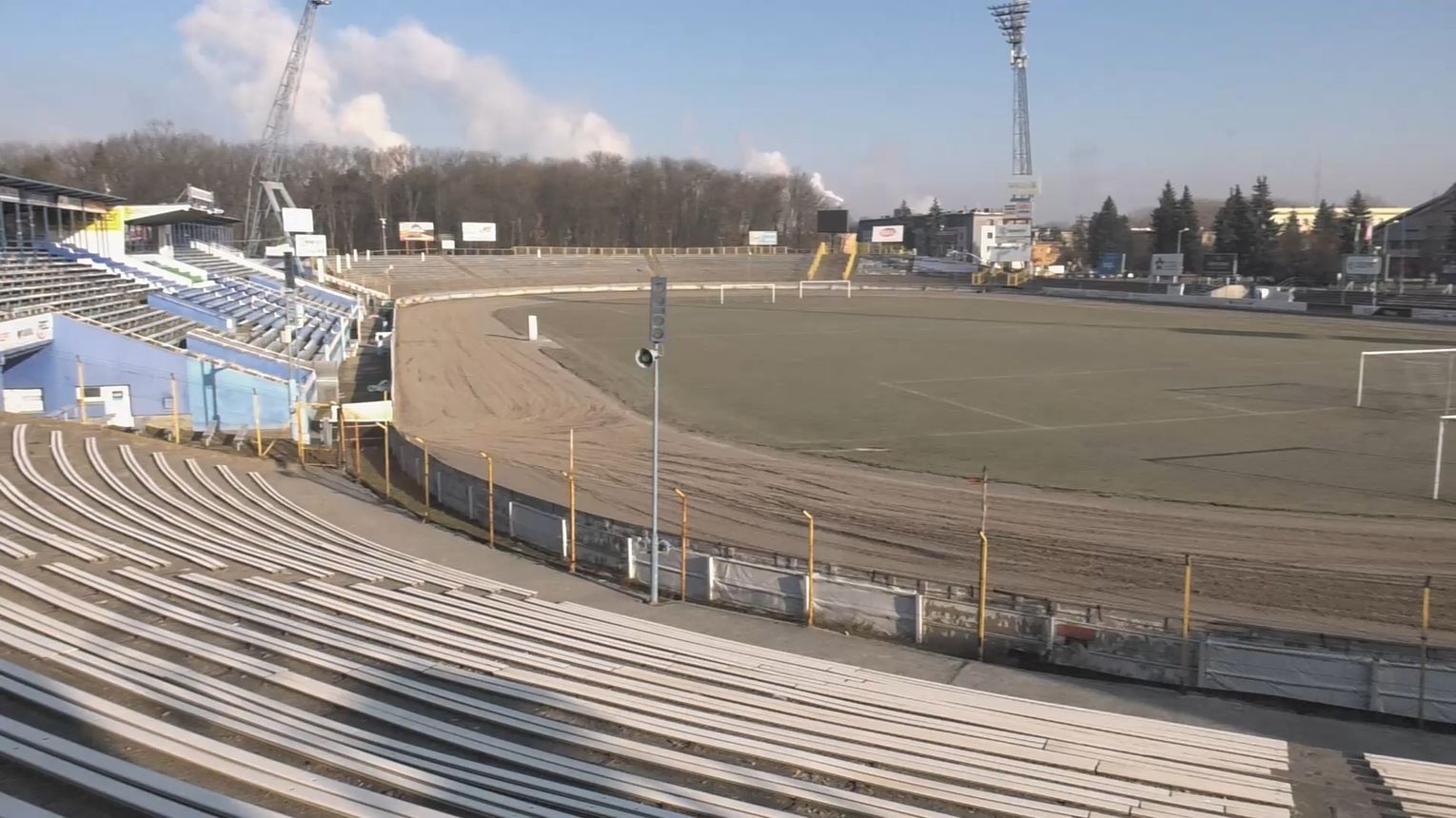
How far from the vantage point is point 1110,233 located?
151125 mm

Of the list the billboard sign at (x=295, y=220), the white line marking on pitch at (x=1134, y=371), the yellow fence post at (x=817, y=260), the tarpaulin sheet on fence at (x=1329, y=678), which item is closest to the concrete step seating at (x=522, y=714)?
the tarpaulin sheet on fence at (x=1329, y=678)

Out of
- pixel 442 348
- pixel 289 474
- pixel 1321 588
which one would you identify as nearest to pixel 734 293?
pixel 442 348

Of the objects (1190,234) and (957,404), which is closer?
(957,404)

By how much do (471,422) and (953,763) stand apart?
23.5 meters

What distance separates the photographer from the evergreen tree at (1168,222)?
122562mm

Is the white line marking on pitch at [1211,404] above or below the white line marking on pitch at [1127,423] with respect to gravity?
above

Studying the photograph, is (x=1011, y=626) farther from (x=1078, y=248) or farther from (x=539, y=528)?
(x=1078, y=248)

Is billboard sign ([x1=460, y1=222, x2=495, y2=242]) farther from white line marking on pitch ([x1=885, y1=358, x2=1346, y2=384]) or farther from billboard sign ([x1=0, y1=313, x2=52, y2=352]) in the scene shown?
billboard sign ([x1=0, y1=313, x2=52, y2=352])

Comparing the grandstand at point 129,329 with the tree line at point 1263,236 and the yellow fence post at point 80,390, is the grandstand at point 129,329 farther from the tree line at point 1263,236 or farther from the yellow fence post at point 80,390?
the tree line at point 1263,236

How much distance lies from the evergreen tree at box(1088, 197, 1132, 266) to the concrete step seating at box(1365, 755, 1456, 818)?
151196 mm

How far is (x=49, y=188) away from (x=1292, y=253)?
376ft

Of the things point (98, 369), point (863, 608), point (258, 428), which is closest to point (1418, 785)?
point (863, 608)

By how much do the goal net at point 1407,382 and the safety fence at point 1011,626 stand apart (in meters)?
20.6

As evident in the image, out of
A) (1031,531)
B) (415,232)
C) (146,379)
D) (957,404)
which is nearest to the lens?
(1031,531)
